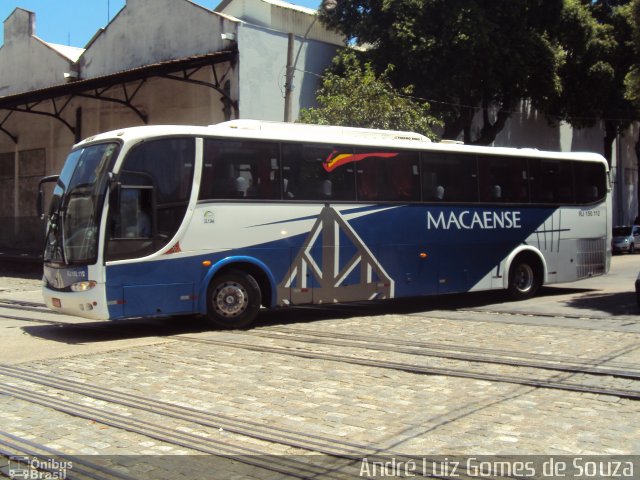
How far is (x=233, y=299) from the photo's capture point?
39.9 ft

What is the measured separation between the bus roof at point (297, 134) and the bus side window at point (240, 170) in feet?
0.60

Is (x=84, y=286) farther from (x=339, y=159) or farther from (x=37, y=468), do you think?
(x=37, y=468)

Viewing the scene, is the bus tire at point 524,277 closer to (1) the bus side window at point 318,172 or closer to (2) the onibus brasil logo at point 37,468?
(1) the bus side window at point 318,172

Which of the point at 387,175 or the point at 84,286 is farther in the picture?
the point at 387,175

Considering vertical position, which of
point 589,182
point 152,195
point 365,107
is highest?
point 365,107

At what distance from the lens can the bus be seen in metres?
11.1

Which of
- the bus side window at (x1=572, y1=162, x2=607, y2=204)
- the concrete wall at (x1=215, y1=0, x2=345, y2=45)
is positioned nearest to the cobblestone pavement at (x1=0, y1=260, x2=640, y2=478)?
the bus side window at (x1=572, y1=162, x2=607, y2=204)

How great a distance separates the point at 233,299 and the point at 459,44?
1689 cm

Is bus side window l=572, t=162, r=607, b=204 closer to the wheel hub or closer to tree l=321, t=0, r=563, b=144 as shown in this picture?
the wheel hub

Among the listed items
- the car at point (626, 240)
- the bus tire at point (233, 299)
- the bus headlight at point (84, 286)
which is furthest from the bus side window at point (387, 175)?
the car at point (626, 240)

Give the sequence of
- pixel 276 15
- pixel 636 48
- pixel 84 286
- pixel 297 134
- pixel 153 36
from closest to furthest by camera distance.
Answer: pixel 84 286 → pixel 297 134 → pixel 636 48 → pixel 153 36 → pixel 276 15

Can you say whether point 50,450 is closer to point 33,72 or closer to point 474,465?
point 474,465

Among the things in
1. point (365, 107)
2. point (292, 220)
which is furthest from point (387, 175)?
point (365, 107)

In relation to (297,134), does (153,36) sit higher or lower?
higher
